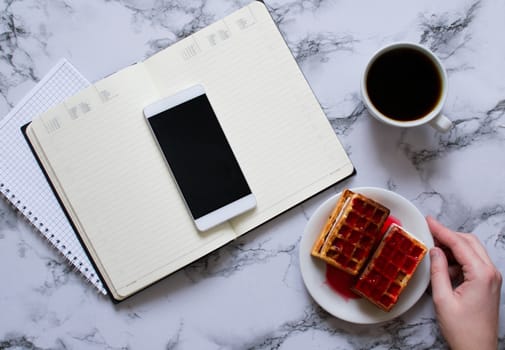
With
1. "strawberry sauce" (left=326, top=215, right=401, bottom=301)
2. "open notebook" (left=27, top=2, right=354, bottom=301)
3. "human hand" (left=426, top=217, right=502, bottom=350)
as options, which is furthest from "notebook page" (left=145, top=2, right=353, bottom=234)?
"human hand" (left=426, top=217, right=502, bottom=350)

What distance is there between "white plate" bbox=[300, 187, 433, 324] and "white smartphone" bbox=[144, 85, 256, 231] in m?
0.12

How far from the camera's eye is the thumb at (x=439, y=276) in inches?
37.8

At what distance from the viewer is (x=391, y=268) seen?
0.96m

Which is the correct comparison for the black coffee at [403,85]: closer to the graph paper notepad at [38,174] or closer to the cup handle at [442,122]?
the cup handle at [442,122]

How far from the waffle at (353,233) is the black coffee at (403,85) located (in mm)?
149

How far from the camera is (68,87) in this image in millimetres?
1015

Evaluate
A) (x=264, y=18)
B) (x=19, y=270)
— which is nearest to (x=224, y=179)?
(x=264, y=18)

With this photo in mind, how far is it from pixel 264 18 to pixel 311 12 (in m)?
0.09

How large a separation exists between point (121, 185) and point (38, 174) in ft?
0.48

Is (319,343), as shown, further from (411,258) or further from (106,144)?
(106,144)

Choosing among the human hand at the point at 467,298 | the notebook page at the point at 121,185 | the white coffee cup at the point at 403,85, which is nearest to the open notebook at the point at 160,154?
the notebook page at the point at 121,185

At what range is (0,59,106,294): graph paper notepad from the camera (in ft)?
3.30

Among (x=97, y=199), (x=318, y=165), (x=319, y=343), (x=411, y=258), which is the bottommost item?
(x=319, y=343)

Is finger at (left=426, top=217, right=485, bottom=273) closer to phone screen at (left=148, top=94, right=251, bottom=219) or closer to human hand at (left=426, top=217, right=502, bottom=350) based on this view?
human hand at (left=426, top=217, right=502, bottom=350)
